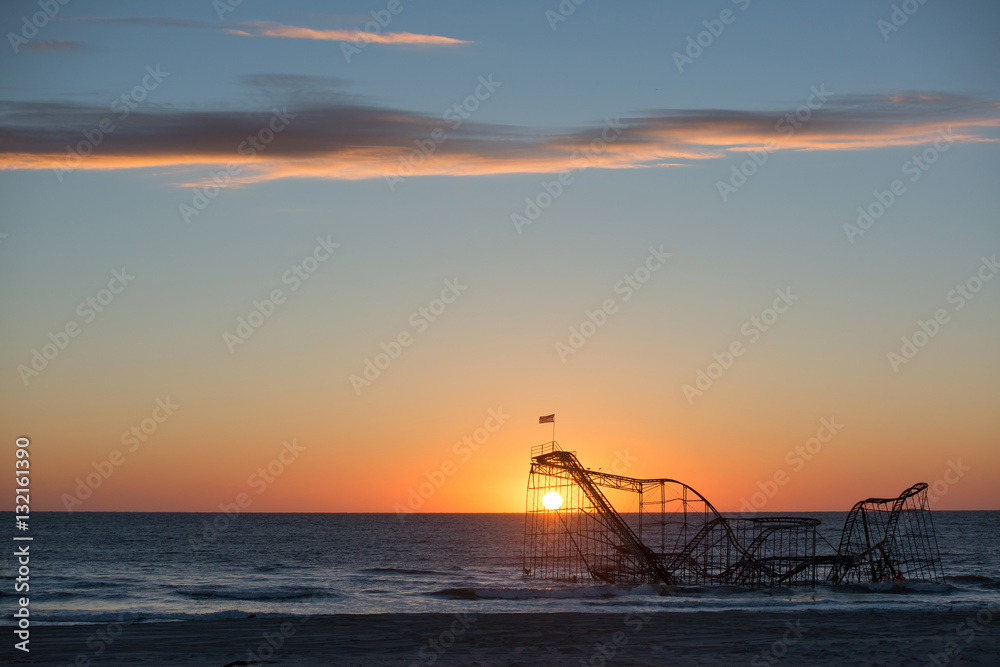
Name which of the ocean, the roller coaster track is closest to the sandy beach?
the ocean

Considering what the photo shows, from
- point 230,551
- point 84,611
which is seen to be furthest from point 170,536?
point 84,611

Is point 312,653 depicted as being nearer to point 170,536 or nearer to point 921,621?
point 921,621

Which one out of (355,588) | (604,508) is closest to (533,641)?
(604,508)

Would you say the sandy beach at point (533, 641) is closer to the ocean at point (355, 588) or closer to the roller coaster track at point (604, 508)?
the ocean at point (355, 588)

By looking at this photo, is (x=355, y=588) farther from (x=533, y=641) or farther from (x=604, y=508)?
(x=533, y=641)

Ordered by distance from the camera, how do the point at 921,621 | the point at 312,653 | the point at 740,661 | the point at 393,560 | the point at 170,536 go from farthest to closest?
the point at 170,536
the point at 393,560
the point at 921,621
the point at 312,653
the point at 740,661

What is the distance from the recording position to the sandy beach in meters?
24.6

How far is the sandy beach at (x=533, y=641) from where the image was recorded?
2456cm

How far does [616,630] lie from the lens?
2998cm

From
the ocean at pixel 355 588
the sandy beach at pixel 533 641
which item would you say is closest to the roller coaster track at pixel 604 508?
the ocean at pixel 355 588

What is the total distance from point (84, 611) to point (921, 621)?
114 feet

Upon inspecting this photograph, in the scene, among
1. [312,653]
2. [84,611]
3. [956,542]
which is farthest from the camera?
[956,542]

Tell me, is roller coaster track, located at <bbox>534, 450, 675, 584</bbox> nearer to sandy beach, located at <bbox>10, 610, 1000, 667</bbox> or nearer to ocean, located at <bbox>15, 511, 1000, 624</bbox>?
ocean, located at <bbox>15, 511, 1000, 624</bbox>

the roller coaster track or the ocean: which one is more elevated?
the roller coaster track
